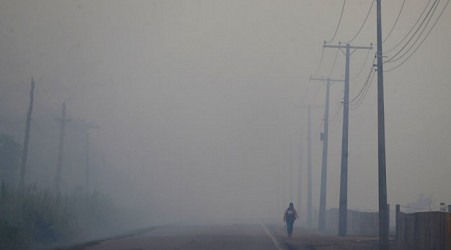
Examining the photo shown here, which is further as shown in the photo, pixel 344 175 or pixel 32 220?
pixel 344 175

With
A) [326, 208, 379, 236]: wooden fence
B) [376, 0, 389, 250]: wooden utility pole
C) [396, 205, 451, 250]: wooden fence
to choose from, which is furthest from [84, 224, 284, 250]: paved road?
[326, 208, 379, 236]: wooden fence

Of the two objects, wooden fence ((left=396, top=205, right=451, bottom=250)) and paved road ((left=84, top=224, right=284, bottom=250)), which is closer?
wooden fence ((left=396, top=205, right=451, bottom=250))

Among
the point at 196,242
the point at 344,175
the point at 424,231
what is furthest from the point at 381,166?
the point at 344,175

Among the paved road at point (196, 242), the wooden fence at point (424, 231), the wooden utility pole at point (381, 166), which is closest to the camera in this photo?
the wooden fence at point (424, 231)

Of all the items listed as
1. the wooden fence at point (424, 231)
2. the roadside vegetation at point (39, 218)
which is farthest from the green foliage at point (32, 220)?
the wooden fence at point (424, 231)

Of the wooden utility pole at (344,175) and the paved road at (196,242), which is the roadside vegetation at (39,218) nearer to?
the paved road at (196,242)

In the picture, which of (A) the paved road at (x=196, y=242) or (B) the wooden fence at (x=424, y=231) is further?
(A) the paved road at (x=196, y=242)

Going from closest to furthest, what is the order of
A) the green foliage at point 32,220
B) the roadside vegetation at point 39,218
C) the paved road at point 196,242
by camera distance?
the paved road at point 196,242
the green foliage at point 32,220
the roadside vegetation at point 39,218

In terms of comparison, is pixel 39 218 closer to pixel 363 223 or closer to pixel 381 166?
pixel 381 166

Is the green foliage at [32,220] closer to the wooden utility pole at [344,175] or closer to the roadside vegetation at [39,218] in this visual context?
the roadside vegetation at [39,218]

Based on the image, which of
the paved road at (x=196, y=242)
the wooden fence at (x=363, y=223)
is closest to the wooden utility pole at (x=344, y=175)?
the wooden fence at (x=363, y=223)

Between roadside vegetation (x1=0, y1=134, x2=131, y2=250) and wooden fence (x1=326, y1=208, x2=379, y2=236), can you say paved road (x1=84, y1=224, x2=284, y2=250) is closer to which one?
roadside vegetation (x1=0, y1=134, x2=131, y2=250)

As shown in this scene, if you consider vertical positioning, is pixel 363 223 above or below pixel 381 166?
below

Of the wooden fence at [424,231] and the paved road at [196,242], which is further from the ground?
the wooden fence at [424,231]
